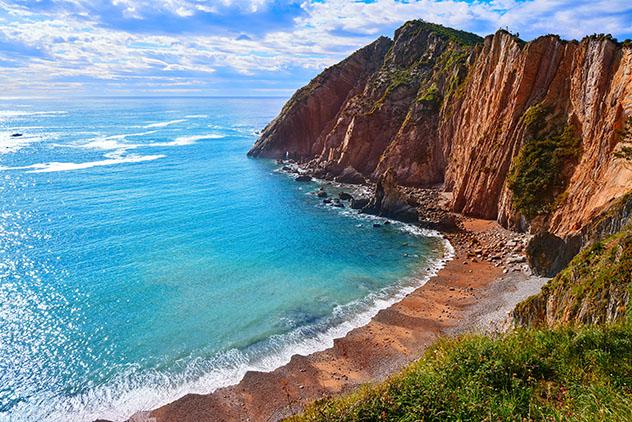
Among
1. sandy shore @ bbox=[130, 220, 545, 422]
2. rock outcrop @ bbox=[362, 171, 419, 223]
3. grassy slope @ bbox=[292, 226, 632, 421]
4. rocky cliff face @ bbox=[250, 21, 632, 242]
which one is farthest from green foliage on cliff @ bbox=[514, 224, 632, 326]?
rock outcrop @ bbox=[362, 171, 419, 223]

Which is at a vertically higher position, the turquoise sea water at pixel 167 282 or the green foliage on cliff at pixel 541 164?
the green foliage on cliff at pixel 541 164

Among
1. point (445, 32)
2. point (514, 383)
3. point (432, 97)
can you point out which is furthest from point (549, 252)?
point (445, 32)

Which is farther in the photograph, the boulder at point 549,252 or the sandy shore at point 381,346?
the boulder at point 549,252

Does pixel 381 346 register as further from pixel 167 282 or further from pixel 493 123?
pixel 493 123

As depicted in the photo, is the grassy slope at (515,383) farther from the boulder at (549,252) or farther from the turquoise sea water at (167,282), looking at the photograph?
the boulder at (549,252)

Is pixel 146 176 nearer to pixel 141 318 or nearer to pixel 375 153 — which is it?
pixel 375 153

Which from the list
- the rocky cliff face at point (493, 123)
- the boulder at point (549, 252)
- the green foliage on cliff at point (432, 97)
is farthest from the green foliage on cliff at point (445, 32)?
the boulder at point (549, 252)

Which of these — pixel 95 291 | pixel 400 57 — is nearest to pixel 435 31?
pixel 400 57
